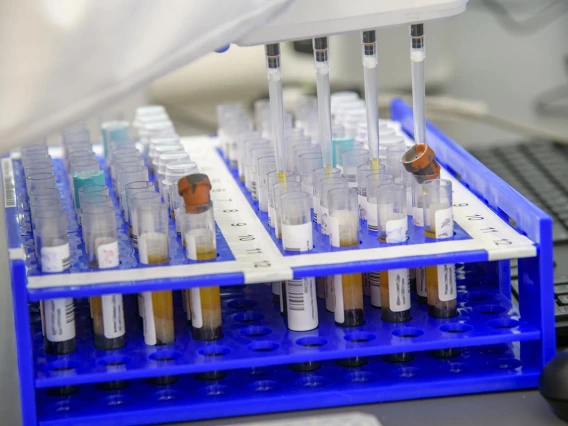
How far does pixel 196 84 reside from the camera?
5.34ft

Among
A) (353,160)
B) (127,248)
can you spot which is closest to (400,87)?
(353,160)

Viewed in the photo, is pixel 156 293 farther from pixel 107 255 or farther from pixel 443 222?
pixel 443 222

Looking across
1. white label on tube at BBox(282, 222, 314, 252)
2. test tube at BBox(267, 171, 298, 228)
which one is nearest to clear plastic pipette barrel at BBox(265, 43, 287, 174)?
test tube at BBox(267, 171, 298, 228)

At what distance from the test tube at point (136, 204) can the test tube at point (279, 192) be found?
10 centimetres

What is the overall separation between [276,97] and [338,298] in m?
0.20

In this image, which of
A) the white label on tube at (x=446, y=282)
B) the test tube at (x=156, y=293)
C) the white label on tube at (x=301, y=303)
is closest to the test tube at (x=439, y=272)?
the white label on tube at (x=446, y=282)

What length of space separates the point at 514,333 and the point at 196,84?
967 millimetres

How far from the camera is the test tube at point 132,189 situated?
88 cm

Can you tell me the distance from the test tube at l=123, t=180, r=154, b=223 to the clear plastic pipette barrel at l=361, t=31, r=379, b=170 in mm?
212

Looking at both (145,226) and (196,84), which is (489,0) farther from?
(145,226)

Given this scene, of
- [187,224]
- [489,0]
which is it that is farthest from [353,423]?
[489,0]

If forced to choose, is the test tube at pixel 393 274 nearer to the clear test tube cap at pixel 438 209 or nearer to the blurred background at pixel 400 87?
the clear test tube cap at pixel 438 209

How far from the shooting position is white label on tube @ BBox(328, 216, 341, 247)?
80 centimetres

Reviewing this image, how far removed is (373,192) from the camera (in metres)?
0.85
